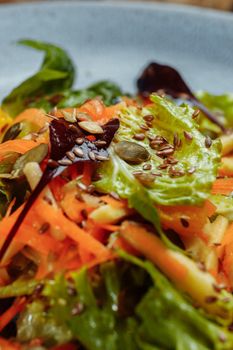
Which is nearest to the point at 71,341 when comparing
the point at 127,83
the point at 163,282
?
the point at 163,282

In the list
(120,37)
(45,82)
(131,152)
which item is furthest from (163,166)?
(120,37)

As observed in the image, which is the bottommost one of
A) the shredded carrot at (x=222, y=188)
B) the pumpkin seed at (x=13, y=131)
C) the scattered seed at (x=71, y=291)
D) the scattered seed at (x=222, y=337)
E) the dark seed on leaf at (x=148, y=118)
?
the scattered seed at (x=71, y=291)

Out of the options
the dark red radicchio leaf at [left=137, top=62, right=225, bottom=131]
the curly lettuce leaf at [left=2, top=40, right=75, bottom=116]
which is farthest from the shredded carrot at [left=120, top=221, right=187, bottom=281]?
the dark red radicchio leaf at [left=137, top=62, right=225, bottom=131]

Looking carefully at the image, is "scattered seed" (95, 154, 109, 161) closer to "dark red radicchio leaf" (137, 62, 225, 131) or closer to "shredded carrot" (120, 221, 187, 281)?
"shredded carrot" (120, 221, 187, 281)

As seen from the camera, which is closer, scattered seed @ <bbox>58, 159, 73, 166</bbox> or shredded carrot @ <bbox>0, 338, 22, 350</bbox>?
shredded carrot @ <bbox>0, 338, 22, 350</bbox>

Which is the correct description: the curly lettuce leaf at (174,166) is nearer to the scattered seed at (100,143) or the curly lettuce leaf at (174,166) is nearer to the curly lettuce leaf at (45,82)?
the scattered seed at (100,143)

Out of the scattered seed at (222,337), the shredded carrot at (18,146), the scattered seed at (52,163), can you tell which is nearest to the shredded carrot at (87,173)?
the scattered seed at (52,163)

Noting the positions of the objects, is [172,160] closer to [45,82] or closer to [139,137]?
[139,137]
